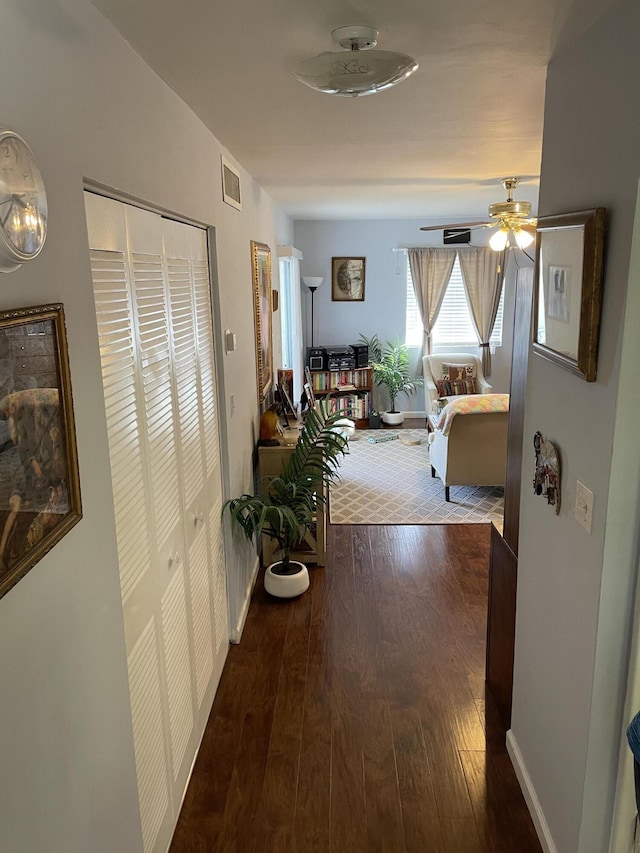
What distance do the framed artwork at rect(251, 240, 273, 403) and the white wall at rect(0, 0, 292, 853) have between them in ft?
6.35

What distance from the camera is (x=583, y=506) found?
65.6 inches

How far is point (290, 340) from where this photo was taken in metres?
6.36

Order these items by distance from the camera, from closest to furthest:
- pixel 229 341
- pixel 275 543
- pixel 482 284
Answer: pixel 229 341
pixel 275 543
pixel 482 284

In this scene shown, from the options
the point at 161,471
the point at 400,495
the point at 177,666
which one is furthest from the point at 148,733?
the point at 400,495

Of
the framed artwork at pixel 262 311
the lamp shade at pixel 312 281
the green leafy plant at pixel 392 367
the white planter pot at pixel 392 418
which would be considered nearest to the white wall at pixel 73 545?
the framed artwork at pixel 262 311

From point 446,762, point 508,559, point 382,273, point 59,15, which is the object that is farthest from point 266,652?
point 382,273

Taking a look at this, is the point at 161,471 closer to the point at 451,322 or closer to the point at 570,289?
the point at 570,289

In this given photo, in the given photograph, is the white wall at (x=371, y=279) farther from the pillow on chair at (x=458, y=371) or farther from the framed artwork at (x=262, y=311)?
the framed artwork at (x=262, y=311)

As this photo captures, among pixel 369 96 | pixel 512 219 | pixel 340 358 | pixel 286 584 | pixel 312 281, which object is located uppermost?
pixel 369 96

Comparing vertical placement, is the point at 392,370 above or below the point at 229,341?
below

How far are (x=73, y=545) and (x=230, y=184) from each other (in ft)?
7.44

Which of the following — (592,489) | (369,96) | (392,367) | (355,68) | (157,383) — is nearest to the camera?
(355,68)

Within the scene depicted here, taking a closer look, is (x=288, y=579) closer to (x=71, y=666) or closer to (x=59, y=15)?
(x=71, y=666)

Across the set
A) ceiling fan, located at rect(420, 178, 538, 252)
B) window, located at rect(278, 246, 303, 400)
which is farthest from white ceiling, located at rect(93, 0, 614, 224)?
window, located at rect(278, 246, 303, 400)
